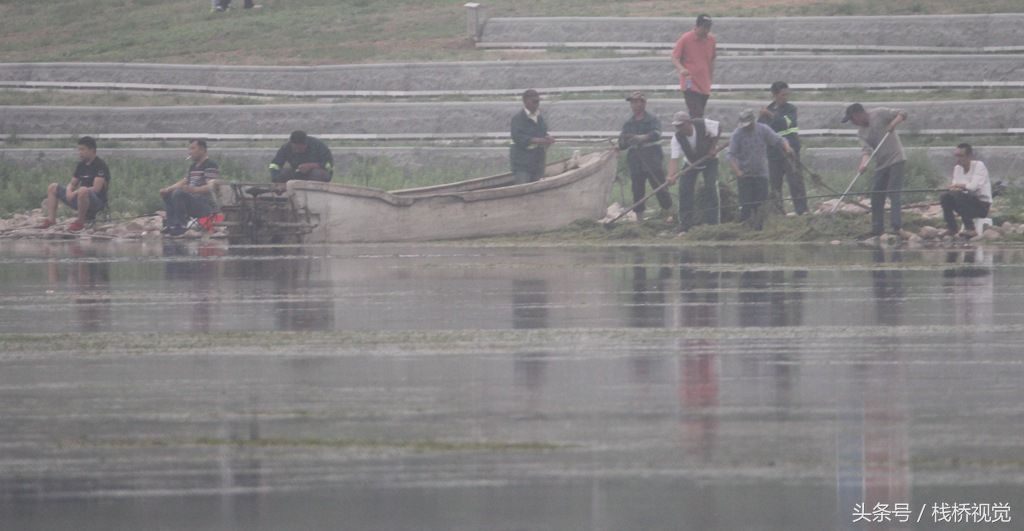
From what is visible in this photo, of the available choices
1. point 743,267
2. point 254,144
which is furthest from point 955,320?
point 254,144

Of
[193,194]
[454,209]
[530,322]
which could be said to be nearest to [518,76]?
[193,194]

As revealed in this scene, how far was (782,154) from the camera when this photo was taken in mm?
22188

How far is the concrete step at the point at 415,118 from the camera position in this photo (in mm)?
27750

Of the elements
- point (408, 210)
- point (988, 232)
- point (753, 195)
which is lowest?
point (988, 232)

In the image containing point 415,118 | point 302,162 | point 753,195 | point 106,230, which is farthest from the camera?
point 415,118

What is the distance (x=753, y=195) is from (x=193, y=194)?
832 cm

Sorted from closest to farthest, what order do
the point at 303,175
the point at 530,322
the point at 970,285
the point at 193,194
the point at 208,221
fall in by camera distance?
the point at 530,322
the point at 970,285
the point at 303,175
the point at 193,194
the point at 208,221

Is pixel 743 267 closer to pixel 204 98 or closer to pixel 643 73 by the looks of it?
pixel 643 73

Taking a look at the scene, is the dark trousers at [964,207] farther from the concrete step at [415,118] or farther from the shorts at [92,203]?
the shorts at [92,203]

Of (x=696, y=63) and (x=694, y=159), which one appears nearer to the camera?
(x=694, y=159)

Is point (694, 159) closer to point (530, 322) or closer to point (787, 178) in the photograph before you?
point (787, 178)

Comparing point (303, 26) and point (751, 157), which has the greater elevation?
point (303, 26)

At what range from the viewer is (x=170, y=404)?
936 centimetres

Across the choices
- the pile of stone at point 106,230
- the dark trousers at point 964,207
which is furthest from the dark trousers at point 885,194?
the pile of stone at point 106,230
